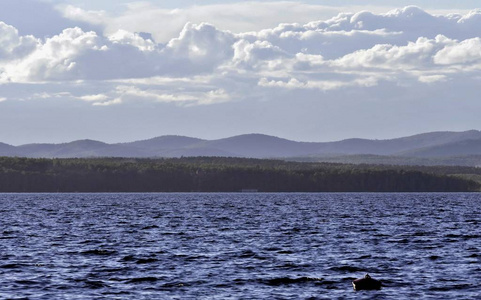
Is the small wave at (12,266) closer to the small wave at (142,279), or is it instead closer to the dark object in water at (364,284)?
the small wave at (142,279)

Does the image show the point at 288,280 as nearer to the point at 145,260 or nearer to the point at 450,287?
the point at 450,287

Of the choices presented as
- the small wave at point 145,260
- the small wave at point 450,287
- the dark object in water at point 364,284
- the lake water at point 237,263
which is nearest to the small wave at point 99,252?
the lake water at point 237,263

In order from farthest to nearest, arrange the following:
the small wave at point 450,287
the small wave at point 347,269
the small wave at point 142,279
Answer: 1. the small wave at point 347,269
2. the small wave at point 142,279
3. the small wave at point 450,287

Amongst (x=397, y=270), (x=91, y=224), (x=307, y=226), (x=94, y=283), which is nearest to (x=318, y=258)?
(x=397, y=270)

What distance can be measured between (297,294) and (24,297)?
Result: 47.8 ft

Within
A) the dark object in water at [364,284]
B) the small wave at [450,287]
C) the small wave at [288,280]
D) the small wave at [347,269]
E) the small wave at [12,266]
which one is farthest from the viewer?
the small wave at [12,266]

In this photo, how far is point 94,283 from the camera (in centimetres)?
5144

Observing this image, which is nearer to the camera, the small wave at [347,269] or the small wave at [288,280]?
the small wave at [288,280]

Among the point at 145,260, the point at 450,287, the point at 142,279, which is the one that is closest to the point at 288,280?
the point at 142,279

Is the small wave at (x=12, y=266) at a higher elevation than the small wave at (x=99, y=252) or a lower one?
lower

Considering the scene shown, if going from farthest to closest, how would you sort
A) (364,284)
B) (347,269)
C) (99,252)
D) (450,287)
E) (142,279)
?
(99,252) → (347,269) → (142,279) → (450,287) → (364,284)

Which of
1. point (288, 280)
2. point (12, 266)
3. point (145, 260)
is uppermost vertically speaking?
point (145, 260)

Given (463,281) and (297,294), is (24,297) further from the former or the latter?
(463,281)

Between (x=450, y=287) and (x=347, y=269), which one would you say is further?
(x=347, y=269)
